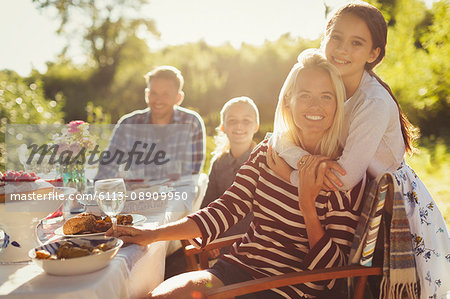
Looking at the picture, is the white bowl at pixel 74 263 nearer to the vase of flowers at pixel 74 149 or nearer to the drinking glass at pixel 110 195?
the drinking glass at pixel 110 195

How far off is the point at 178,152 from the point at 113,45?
1402 centimetres

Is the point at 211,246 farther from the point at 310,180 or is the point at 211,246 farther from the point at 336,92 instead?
the point at 336,92

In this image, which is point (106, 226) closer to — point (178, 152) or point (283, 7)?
point (178, 152)

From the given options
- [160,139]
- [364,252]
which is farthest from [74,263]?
[160,139]

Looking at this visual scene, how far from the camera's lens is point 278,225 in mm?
1831

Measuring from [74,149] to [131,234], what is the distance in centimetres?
81

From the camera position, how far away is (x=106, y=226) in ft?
5.24

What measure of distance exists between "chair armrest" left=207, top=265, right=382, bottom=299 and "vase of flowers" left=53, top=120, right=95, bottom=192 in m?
1.15

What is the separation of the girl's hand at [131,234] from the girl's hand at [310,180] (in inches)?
26.0

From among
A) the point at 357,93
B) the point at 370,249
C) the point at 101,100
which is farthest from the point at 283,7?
the point at 101,100

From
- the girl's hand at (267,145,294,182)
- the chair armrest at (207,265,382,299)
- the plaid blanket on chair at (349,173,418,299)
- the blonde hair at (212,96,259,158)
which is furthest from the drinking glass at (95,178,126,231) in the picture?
the blonde hair at (212,96,259,158)

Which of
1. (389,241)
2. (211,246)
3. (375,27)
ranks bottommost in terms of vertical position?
(211,246)

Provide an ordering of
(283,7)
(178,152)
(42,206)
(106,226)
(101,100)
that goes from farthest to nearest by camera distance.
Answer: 1. (101,100)
2. (283,7)
3. (178,152)
4. (106,226)
5. (42,206)

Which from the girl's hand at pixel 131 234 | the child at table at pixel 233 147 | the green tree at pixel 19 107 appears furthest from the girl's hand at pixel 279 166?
the green tree at pixel 19 107
